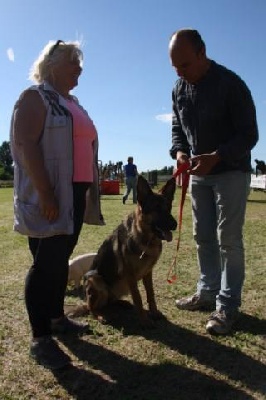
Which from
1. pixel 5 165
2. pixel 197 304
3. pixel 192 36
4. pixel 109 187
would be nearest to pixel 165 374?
pixel 197 304

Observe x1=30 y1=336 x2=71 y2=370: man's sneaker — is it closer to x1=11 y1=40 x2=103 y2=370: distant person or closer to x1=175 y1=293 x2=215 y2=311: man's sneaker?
x1=11 y1=40 x2=103 y2=370: distant person

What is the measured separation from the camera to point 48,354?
3199 millimetres

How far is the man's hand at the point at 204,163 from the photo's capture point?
3.70m

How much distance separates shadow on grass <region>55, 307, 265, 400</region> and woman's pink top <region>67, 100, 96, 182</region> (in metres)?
1.36

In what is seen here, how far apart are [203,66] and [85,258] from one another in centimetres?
271

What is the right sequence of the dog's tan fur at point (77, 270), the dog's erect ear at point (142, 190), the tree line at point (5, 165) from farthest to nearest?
the tree line at point (5, 165)
the dog's tan fur at point (77, 270)
the dog's erect ear at point (142, 190)

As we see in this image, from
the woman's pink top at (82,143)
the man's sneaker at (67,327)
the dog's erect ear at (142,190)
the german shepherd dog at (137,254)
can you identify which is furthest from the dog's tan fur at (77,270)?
the woman's pink top at (82,143)

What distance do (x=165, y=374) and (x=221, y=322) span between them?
90 cm

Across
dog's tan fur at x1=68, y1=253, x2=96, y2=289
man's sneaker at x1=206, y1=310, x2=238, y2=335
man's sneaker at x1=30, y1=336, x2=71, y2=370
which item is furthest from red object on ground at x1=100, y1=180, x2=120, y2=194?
man's sneaker at x1=30, y1=336, x2=71, y2=370

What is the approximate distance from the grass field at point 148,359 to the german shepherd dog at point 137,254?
0.21 metres

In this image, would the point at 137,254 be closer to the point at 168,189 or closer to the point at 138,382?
the point at 168,189

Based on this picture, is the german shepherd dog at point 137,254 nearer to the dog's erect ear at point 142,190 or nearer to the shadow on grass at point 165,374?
the dog's erect ear at point 142,190

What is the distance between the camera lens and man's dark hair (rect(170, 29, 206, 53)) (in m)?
3.67

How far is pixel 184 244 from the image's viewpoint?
823 cm
